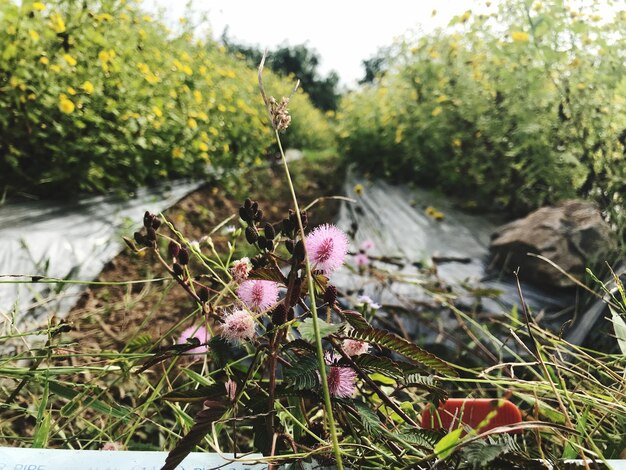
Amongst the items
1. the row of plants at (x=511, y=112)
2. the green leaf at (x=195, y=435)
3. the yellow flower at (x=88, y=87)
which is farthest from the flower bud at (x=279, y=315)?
the yellow flower at (x=88, y=87)

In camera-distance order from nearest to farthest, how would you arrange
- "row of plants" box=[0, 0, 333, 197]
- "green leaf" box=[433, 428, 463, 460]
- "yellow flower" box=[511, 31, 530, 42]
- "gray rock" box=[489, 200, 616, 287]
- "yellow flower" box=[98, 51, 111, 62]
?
"green leaf" box=[433, 428, 463, 460], "gray rock" box=[489, 200, 616, 287], "row of plants" box=[0, 0, 333, 197], "yellow flower" box=[98, 51, 111, 62], "yellow flower" box=[511, 31, 530, 42]

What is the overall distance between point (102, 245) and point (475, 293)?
1.60m

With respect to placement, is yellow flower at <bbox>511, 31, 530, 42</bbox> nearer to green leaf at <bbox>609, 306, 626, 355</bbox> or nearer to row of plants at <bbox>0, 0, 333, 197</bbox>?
row of plants at <bbox>0, 0, 333, 197</bbox>

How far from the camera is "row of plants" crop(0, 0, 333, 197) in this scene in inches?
86.8

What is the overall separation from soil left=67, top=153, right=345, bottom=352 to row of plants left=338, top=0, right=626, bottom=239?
34.9 inches

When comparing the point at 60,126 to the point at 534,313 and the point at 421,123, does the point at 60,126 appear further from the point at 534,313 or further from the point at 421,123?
the point at 421,123

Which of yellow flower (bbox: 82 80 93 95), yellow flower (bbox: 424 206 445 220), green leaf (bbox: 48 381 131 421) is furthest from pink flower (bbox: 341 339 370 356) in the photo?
yellow flower (bbox: 424 206 445 220)

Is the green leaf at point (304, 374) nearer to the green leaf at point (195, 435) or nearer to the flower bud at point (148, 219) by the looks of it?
the green leaf at point (195, 435)

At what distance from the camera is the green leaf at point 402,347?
1.72 ft

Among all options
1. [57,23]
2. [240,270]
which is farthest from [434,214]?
[240,270]

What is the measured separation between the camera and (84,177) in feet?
7.87

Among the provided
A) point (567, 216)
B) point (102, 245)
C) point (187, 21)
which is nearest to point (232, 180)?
point (187, 21)

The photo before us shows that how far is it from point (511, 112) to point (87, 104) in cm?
241

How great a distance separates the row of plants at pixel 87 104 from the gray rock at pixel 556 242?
196cm
